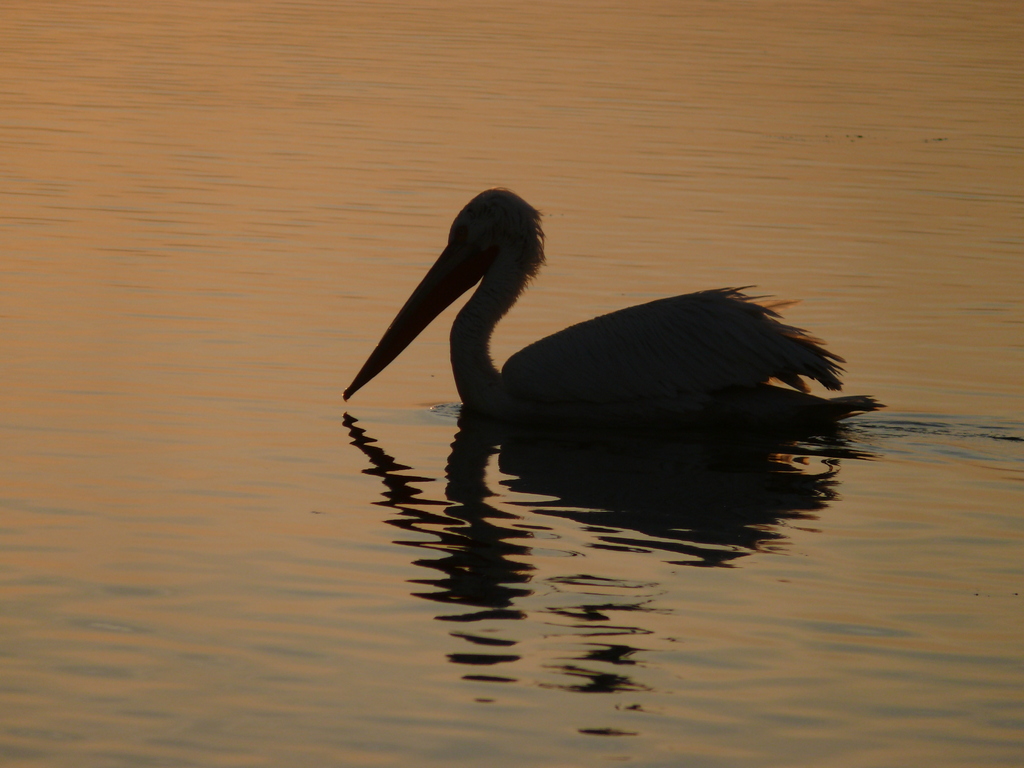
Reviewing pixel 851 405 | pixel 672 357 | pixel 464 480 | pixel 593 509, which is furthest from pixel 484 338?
pixel 593 509

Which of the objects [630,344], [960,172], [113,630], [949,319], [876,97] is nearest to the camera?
[113,630]

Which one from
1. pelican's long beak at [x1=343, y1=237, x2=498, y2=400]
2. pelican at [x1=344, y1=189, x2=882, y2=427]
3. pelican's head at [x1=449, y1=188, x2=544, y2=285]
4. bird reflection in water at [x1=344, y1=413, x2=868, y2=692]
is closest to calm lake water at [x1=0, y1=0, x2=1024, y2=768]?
bird reflection in water at [x1=344, y1=413, x2=868, y2=692]

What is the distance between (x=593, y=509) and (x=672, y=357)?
54.4 inches

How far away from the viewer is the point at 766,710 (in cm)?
402

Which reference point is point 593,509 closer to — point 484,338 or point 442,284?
point 484,338

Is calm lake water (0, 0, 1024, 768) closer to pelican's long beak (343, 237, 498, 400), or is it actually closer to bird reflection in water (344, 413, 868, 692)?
bird reflection in water (344, 413, 868, 692)

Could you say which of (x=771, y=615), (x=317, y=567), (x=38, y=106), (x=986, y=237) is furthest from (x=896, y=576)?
(x=38, y=106)

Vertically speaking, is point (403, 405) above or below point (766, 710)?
above

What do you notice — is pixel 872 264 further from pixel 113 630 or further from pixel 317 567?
pixel 113 630

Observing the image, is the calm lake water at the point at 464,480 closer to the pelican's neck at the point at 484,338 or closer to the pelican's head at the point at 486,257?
the pelican's neck at the point at 484,338

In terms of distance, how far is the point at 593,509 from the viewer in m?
5.82

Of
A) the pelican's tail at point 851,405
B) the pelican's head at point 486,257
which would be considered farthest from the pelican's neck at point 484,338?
the pelican's tail at point 851,405

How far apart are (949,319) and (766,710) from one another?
5828 mm

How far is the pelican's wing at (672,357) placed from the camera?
6.95 meters
